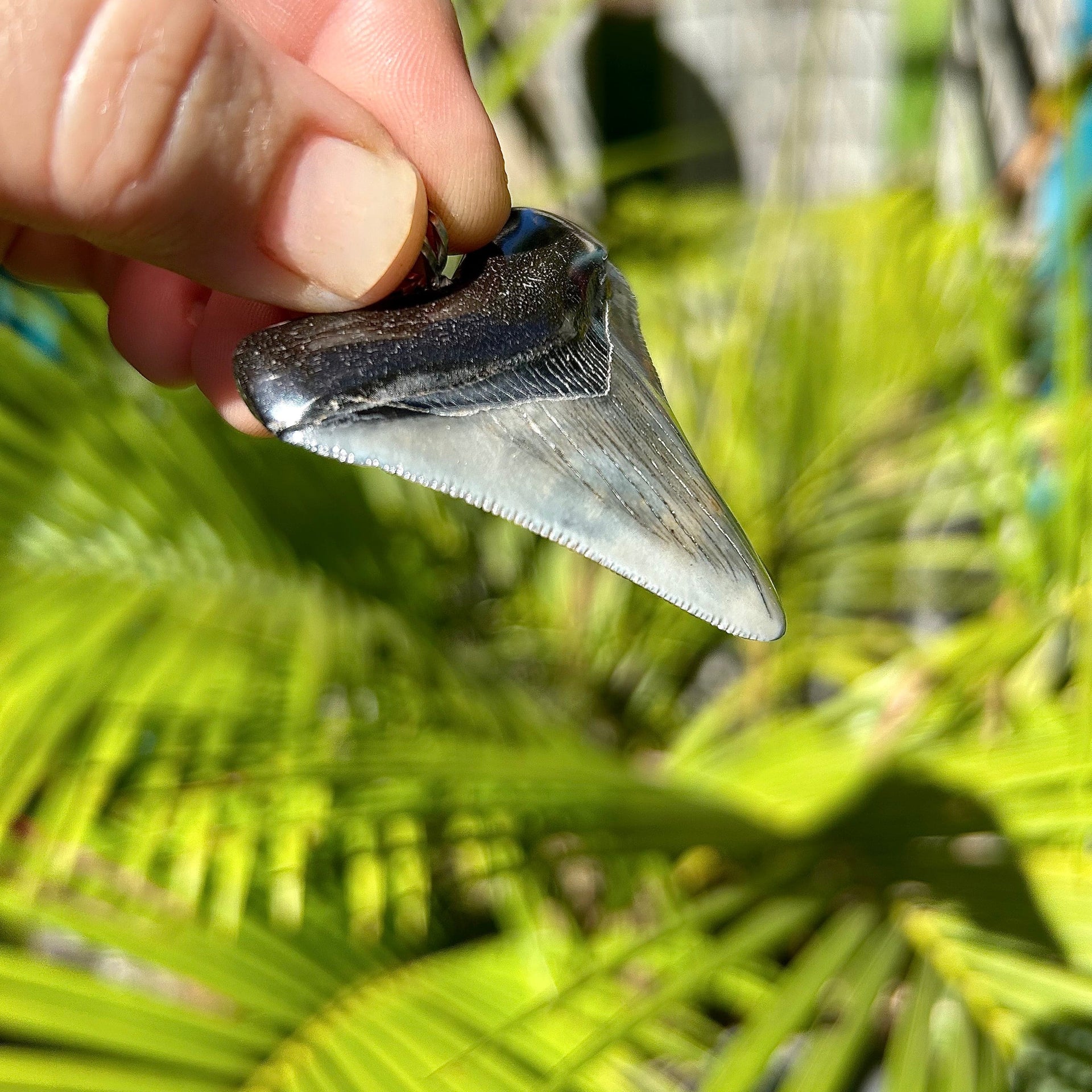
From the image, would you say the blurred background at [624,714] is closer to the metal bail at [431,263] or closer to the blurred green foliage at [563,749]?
the blurred green foliage at [563,749]

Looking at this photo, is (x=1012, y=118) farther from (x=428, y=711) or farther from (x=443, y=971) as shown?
(x=443, y=971)

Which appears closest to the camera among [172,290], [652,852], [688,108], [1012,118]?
[172,290]

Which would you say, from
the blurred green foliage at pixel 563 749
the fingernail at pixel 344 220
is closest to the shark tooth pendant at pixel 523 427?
the fingernail at pixel 344 220

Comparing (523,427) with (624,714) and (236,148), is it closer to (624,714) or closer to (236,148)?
(236,148)

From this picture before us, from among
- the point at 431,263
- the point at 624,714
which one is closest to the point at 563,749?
the point at 624,714

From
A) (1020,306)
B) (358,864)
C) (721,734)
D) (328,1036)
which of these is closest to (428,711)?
(358,864)

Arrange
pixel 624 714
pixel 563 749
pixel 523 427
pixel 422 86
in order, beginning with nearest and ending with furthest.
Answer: pixel 523 427 < pixel 422 86 < pixel 563 749 < pixel 624 714
